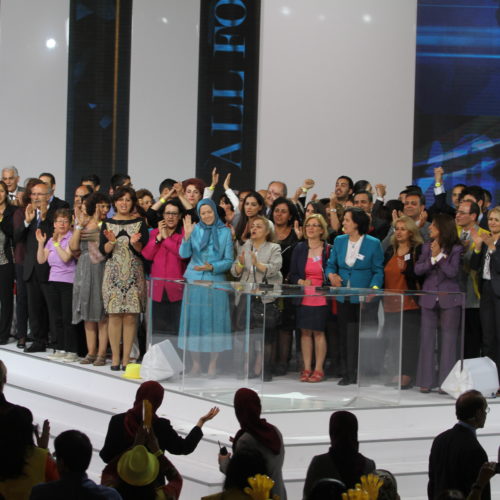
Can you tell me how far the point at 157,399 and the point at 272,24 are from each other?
751 centimetres

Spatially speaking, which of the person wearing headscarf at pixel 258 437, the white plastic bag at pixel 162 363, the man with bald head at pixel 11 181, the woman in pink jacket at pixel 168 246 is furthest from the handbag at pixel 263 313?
the man with bald head at pixel 11 181

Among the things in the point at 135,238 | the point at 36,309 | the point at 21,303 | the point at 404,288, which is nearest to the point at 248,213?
the point at 135,238

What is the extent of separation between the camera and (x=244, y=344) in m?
6.20

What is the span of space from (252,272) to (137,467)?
348 cm

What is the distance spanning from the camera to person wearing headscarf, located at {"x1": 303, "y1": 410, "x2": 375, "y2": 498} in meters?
3.98

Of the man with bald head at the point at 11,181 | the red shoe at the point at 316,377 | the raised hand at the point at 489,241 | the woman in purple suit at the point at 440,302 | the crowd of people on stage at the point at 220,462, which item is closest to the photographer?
the crowd of people on stage at the point at 220,462

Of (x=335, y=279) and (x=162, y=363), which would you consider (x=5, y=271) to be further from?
(x=335, y=279)

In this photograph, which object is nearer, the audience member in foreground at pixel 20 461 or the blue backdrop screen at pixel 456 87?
the audience member in foreground at pixel 20 461

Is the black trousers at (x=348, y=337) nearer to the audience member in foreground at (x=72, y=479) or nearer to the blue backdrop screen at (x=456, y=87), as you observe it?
the audience member in foreground at (x=72, y=479)

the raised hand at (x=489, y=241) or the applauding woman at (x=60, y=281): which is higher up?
the raised hand at (x=489, y=241)

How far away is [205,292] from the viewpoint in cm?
656

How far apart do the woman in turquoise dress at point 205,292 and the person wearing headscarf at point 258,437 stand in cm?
201

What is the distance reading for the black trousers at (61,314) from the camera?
801 centimetres

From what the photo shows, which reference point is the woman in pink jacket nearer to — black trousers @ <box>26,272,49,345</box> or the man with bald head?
black trousers @ <box>26,272,49,345</box>
